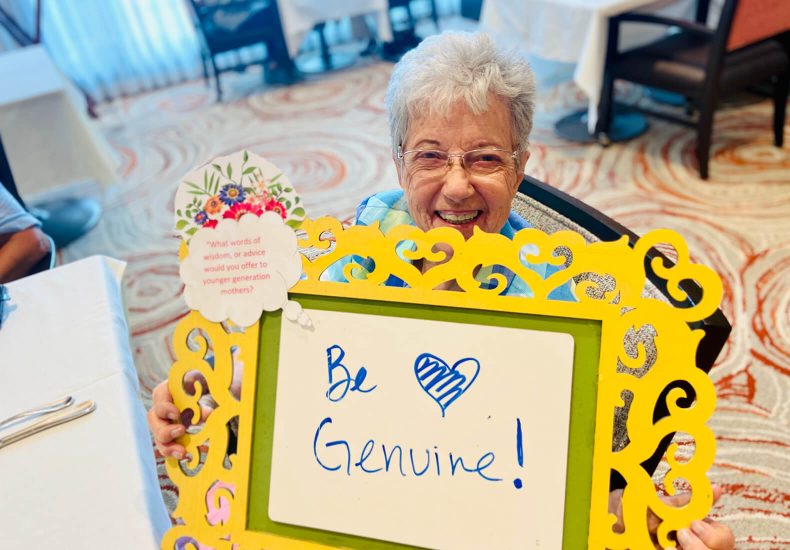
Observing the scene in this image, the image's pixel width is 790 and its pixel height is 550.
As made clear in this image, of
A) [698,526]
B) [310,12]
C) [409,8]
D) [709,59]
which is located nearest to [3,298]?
[698,526]

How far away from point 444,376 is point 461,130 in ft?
1.38

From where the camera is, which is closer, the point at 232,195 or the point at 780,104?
the point at 232,195

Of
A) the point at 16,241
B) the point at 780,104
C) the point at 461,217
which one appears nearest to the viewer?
the point at 461,217

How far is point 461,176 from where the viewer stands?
96cm

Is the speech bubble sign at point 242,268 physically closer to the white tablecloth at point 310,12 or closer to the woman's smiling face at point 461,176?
the woman's smiling face at point 461,176

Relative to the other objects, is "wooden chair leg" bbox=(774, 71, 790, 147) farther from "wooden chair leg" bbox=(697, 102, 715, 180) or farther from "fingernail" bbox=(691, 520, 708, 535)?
"fingernail" bbox=(691, 520, 708, 535)

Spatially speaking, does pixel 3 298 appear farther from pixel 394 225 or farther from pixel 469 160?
pixel 469 160

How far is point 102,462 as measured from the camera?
2.84ft

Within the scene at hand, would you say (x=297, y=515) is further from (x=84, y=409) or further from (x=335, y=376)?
(x=84, y=409)

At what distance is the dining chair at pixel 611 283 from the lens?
799 mm

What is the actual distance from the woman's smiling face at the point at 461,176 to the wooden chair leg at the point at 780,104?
2.64 m

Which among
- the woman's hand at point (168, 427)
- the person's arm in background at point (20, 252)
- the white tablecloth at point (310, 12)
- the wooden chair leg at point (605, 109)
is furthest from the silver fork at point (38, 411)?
the white tablecloth at point (310, 12)

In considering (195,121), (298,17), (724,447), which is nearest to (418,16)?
(298,17)

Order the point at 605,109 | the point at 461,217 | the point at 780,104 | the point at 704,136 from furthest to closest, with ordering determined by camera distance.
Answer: the point at 605,109, the point at 780,104, the point at 704,136, the point at 461,217
